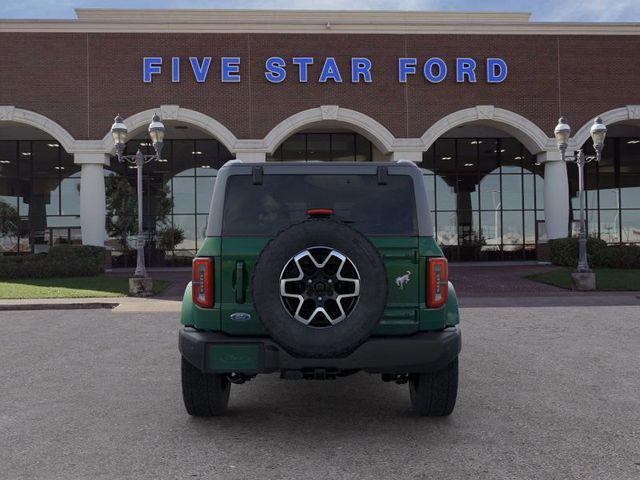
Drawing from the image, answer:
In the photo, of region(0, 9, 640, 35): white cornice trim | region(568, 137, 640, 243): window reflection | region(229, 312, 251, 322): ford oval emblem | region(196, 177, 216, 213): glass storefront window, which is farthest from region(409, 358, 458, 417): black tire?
region(568, 137, 640, 243): window reflection

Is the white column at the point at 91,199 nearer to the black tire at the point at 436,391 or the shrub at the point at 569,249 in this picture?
the shrub at the point at 569,249

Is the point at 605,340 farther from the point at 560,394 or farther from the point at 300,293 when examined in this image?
the point at 300,293

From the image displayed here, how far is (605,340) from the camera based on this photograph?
8.70m

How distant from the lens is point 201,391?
4621mm

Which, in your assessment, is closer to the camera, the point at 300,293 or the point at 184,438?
the point at 300,293

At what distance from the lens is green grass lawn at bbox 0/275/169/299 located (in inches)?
613

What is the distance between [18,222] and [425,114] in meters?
22.0

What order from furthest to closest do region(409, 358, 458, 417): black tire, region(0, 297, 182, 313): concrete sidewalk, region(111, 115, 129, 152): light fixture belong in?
region(111, 115, 129, 152): light fixture < region(0, 297, 182, 313): concrete sidewalk < region(409, 358, 458, 417): black tire

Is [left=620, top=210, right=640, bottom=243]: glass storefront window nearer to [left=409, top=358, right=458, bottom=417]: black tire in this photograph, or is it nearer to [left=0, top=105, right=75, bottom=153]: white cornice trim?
[left=0, top=105, right=75, bottom=153]: white cornice trim

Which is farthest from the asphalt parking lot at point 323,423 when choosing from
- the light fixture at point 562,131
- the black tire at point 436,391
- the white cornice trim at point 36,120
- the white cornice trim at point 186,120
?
the white cornice trim at point 36,120

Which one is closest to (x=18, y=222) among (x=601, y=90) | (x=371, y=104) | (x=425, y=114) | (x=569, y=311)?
(x=371, y=104)

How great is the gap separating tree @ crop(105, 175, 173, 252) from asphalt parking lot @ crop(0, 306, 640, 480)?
21.8 meters

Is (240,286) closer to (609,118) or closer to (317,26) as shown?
(317,26)

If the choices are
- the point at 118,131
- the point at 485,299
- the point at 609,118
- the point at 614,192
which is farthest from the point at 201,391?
the point at 614,192
